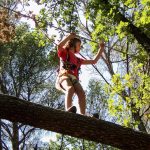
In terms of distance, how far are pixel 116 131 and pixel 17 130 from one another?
15.4 metres

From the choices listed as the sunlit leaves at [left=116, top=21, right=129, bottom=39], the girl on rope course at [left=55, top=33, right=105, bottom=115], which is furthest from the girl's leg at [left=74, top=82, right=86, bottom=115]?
the sunlit leaves at [left=116, top=21, right=129, bottom=39]

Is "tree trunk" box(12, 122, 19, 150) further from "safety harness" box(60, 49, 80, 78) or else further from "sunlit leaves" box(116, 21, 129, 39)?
"safety harness" box(60, 49, 80, 78)

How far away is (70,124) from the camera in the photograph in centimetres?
514

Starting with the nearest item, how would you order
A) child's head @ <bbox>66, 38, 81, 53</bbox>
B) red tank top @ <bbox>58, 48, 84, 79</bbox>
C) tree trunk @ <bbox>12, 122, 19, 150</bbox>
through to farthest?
1. red tank top @ <bbox>58, 48, 84, 79</bbox>
2. child's head @ <bbox>66, 38, 81, 53</bbox>
3. tree trunk @ <bbox>12, 122, 19, 150</bbox>

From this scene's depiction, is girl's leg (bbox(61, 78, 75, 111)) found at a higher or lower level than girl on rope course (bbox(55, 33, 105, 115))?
lower

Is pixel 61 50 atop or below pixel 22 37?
below

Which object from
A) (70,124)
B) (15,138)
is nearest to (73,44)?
(70,124)

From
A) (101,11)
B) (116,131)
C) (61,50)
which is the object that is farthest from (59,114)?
(101,11)

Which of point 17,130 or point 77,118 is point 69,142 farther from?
point 77,118

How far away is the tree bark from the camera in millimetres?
4852

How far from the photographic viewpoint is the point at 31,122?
4.94m

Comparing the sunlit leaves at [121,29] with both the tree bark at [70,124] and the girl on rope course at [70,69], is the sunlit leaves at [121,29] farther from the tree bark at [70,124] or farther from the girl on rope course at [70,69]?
the tree bark at [70,124]

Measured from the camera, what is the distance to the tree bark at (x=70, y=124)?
485 centimetres

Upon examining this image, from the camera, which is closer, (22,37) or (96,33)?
(96,33)
